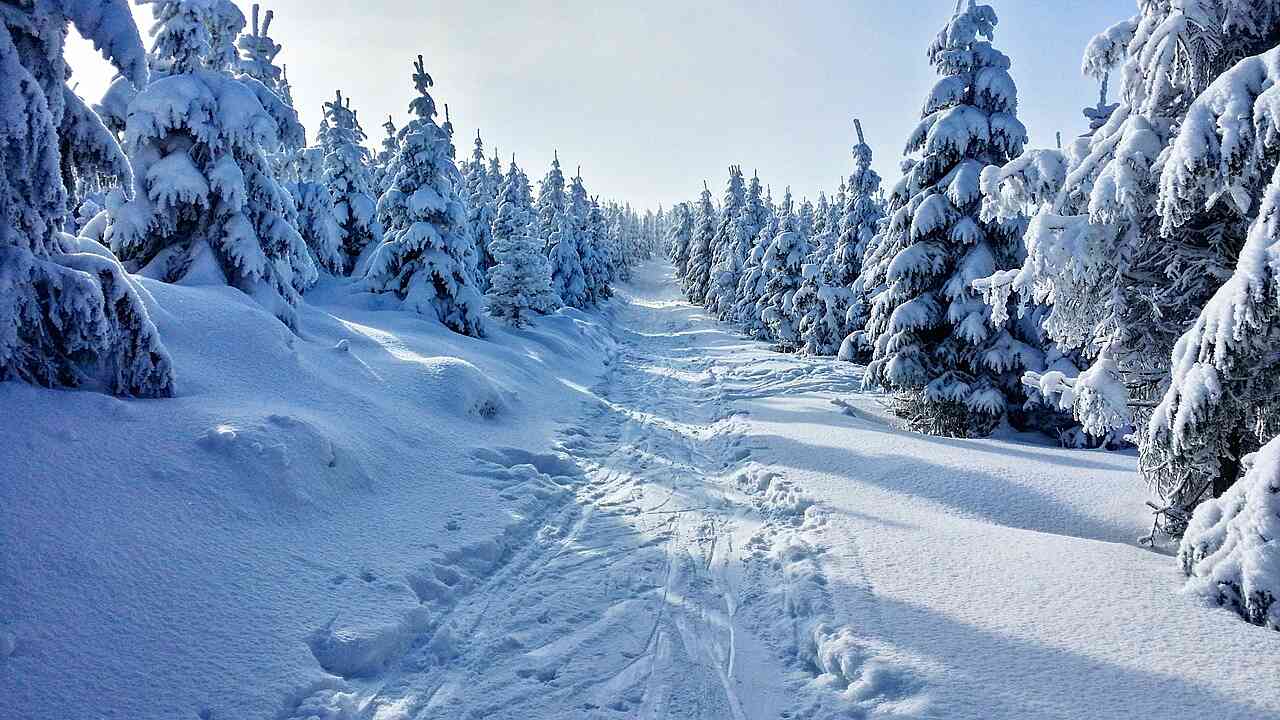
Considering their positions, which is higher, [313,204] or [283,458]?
[313,204]

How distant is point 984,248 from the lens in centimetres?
1338

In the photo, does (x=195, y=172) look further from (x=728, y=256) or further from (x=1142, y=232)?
(x=728, y=256)

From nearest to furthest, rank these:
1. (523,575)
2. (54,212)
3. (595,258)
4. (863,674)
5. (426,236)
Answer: (863,674) → (54,212) → (523,575) → (426,236) → (595,258)

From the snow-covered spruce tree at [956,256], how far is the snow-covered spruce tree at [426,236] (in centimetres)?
1411

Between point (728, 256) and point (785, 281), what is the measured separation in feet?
49.7

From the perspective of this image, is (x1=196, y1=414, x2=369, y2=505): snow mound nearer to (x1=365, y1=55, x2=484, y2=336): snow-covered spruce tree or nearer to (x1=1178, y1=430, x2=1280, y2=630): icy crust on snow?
(x1=1178, y1=430, x2=1280, y2=630): icy crust on snow

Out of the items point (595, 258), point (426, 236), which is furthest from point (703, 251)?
point (426, 236)

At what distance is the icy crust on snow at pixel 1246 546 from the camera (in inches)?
186

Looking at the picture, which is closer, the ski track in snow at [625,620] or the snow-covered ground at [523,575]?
the snow-covered ground at [523,575]

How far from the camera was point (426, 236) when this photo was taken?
21281mm

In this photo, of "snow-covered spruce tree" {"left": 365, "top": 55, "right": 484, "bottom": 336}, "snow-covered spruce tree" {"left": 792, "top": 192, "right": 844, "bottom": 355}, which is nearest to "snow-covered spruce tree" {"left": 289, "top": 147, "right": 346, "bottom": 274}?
"snow-covered spruce tree" {"left": 365, "top": 55, "right": 484, "bottom": 336}

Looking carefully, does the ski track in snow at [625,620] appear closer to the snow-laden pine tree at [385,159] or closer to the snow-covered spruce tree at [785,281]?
the snow-covered spruce tree at [785,281]

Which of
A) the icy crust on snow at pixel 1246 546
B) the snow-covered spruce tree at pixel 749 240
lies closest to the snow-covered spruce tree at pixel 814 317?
the snow-covered spruce tree at pixel 749 240

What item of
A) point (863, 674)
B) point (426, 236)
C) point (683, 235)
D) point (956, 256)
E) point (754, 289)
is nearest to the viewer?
point (863, 674)
